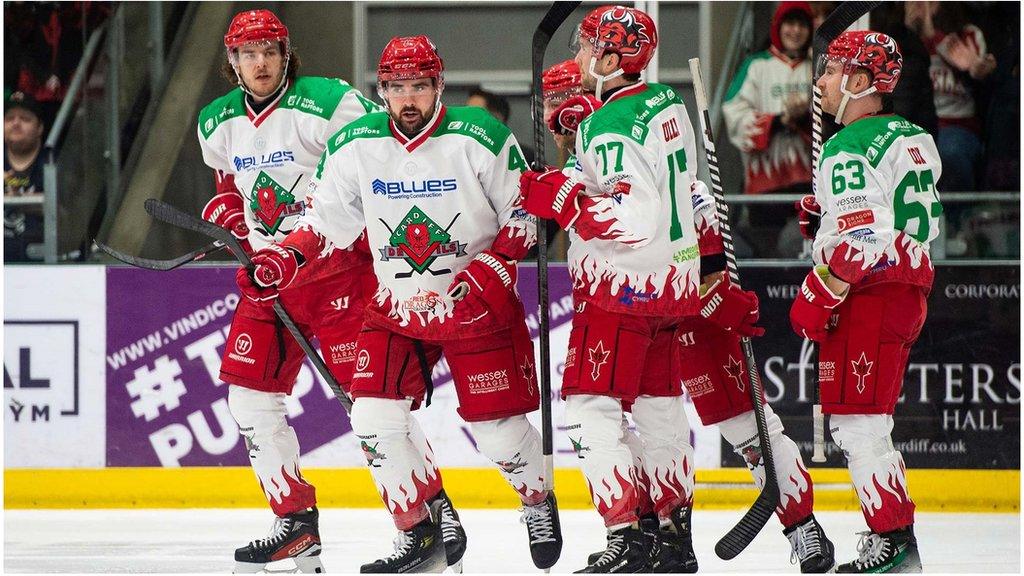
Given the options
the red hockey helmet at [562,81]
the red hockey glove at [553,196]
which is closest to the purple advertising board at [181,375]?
the red hockey helmet at [562,81]

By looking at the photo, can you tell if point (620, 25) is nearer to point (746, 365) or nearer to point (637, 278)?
point (637, 278)

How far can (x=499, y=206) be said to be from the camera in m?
3.78

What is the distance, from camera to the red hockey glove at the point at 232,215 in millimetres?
4293

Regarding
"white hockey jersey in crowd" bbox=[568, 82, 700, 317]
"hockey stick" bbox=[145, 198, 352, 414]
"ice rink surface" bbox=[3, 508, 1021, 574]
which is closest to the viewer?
"white hockey jersey in crowd" bbox=[568, 82, 700, 317]

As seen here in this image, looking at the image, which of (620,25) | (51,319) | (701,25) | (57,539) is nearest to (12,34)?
(51,319)

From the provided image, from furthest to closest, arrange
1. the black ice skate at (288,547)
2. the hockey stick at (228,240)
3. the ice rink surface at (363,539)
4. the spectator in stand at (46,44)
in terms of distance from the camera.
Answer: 1. the spectator in stand at (46,44)
2. the ice rink surface at (363,539)
3. the black ice skate at (288,547)
4. the hockey stick at (228,240)

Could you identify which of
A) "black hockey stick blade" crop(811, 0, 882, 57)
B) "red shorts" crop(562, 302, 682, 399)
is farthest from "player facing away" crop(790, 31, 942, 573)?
"red shorts" crop(562, 302, 682, 399)

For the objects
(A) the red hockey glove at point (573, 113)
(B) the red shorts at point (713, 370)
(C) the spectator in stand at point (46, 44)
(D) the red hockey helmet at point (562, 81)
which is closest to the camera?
(A) the red hockey glove at point (573, 113)

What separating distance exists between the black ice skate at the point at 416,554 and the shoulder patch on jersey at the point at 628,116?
1.06m

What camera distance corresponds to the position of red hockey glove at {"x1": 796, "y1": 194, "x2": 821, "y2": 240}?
407cm

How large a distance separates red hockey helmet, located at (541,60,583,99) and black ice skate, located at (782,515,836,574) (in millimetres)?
1332

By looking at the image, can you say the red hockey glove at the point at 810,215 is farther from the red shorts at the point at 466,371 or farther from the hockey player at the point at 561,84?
the red shorts at the point at 466,371

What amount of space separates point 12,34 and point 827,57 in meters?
3.67

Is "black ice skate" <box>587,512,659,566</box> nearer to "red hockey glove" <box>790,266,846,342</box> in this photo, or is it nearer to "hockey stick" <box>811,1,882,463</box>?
"hockey stick" <box>811,1,882,463</box>
